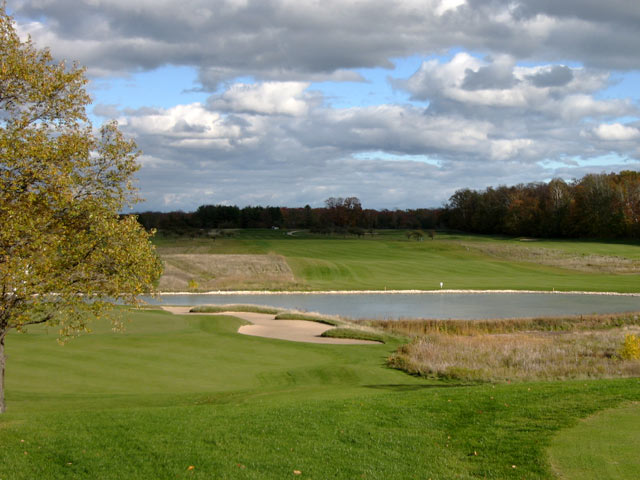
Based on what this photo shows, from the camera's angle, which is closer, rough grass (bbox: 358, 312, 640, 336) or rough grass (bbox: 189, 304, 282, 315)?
rough grass (bbox: 358, 312, 640, 336)

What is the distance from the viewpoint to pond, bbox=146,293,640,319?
44281mm

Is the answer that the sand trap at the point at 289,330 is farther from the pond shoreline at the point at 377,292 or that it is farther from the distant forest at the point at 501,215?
the distant forest at the point at 501,215

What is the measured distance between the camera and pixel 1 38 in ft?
40.1

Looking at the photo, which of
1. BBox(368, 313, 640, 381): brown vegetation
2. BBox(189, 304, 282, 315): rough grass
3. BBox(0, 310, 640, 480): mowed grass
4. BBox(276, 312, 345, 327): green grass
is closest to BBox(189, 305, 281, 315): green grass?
BBox(189, 304, 282, 315): rough grass

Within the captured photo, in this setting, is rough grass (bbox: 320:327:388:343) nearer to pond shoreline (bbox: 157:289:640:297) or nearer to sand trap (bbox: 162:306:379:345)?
sand trap (bbox: 162:306:379:345)

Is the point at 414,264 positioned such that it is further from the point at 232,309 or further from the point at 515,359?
the point at 515,359

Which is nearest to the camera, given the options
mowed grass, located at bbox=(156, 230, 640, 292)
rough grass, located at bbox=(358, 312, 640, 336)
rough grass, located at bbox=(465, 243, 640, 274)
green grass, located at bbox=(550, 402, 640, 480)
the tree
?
green grass, located at bbox=(550, 402, 640, 480)

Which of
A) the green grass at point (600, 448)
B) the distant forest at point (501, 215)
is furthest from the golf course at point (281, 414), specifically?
the distant forest at point (501, 215)

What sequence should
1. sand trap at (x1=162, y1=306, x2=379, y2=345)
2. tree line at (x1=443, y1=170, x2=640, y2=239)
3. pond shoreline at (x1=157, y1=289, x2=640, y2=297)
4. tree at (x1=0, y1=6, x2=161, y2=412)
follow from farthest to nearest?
1. tree line at (x1=443, y1=170, x2=640, y2=239)
2. pond shoreline at (x1=157, y1=289, x2=640, y2=297)
3. sand trap at (x1=162, y1=306, x2=379, y2=345)
4. tree at (x1=0, y1=6, x2=161, y2=412)

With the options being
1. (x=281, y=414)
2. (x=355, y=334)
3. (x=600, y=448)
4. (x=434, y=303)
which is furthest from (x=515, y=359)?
(x=434, y=303)

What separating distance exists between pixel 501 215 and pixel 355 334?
350 ft

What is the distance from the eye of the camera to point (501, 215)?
128000 mm

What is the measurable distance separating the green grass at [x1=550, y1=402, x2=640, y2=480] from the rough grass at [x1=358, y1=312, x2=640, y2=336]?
74.5ft

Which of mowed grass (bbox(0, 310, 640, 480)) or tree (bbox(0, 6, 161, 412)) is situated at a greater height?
tree (bbox(0, 6, 161, 412))
